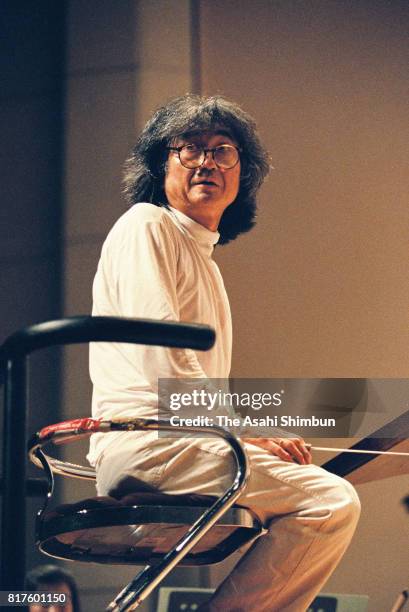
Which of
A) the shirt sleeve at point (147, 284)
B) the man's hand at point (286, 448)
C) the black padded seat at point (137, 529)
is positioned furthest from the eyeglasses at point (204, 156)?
the black padded seat at point (137, 529)

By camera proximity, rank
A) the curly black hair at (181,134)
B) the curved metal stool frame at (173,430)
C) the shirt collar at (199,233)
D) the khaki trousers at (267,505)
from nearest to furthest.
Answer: the curved metal stool frame at (173,430) < the khaki trousers at (267,505) < the shirt collar at (199,233) < the curly black hair at (181,134)

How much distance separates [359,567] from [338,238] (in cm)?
121

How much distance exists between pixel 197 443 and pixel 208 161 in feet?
2.60

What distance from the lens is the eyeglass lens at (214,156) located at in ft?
7.45

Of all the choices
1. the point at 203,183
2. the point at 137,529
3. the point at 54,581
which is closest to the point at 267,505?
the point at 137,529

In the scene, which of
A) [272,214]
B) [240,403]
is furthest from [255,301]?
[240,403]

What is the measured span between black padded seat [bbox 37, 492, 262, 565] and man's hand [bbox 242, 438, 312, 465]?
0.47ft

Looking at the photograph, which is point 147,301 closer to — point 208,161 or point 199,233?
point 199,233

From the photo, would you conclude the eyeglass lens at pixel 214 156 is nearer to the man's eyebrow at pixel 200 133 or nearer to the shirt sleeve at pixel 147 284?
the man's eyebrow at pixel 200 133

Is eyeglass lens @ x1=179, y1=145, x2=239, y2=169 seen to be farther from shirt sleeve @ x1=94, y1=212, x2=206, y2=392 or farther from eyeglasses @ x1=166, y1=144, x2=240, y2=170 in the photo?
shirt sleeve @ x1=94, y1=212, x2=206, y2=392

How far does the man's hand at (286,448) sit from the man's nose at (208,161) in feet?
2.43

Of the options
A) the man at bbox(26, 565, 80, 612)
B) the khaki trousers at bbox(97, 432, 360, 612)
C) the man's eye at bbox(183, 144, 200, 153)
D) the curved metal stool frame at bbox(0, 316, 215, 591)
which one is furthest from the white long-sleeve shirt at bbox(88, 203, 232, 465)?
the man at bbox(26, 565, 80, 612)

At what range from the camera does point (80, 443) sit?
11.0 feet

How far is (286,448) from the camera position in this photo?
178 cm
